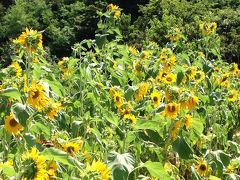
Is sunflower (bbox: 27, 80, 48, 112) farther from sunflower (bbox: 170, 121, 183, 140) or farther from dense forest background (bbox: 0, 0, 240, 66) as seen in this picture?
dense forest background (bbox: 0, 0, 240, 66)

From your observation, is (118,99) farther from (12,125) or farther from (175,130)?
(12,125)

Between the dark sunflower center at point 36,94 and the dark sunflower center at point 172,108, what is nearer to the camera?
the dark sunflower center at point 36,94

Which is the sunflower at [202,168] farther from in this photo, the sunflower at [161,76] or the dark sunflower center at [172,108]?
the sunflower at [161,76]

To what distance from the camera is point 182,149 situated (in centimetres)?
213

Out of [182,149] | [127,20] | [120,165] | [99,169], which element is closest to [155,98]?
[182,149]

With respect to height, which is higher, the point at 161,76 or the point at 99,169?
the point at 99,169

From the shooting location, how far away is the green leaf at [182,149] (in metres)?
2.12

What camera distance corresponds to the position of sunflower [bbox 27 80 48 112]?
5.53 ft

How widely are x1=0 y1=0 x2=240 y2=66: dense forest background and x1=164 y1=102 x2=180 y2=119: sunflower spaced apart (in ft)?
16.4

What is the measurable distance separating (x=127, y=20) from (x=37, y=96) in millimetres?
11229

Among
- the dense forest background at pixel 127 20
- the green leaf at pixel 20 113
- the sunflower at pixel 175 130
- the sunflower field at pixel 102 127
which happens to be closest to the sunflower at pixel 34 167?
the sunflower field at pixel 102 127

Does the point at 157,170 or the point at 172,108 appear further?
the point at 172,108

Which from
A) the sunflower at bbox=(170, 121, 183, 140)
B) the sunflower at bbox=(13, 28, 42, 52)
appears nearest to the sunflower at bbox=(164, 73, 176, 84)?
the sunflower at bbox=(170, 121, 183, 140)

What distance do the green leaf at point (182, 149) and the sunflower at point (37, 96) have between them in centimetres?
64
